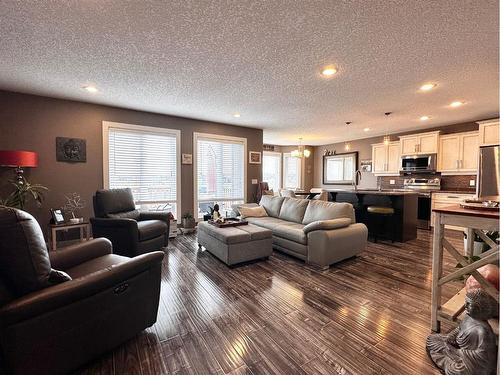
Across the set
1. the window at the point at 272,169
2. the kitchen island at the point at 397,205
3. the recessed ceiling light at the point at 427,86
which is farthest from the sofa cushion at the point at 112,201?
the window at the point at 272,169

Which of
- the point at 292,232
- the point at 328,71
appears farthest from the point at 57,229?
the point at 328,71

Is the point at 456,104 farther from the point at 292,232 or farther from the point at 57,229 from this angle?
the point at 57,229

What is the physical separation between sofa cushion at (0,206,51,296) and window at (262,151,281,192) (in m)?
8.06

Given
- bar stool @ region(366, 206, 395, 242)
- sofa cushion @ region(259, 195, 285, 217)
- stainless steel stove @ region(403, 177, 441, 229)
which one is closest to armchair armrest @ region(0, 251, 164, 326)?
sofa cushion @ region(259, 195, 285, 217)

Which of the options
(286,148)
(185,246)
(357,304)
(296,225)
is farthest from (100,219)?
(286,148)

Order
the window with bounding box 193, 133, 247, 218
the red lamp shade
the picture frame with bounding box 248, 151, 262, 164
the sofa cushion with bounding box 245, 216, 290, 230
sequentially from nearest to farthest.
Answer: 1. the red lamp shade
2. the sofa cushion with bounding box 245, 216, 290, 230
3. the window with bounding box 193, 133, 247, 218
4. the picture frame with bounding box 248, 151, 262, 164

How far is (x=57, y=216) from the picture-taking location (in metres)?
3.58

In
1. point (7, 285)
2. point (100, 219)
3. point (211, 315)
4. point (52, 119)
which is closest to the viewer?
point (7, 285)

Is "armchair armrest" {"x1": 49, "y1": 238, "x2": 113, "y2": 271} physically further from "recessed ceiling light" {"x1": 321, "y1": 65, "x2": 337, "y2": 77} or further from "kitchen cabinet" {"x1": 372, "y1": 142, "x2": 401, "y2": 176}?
"kitchen cabinet" {"x1": 372, "y1": 142, "x2": 401, "y2": 176}

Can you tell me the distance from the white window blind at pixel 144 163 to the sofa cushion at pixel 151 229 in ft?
3.95

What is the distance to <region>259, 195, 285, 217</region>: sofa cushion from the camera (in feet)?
15.1

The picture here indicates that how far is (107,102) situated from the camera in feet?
13.3

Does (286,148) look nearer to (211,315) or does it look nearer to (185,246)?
(185,246)

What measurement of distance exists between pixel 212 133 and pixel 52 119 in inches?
116
